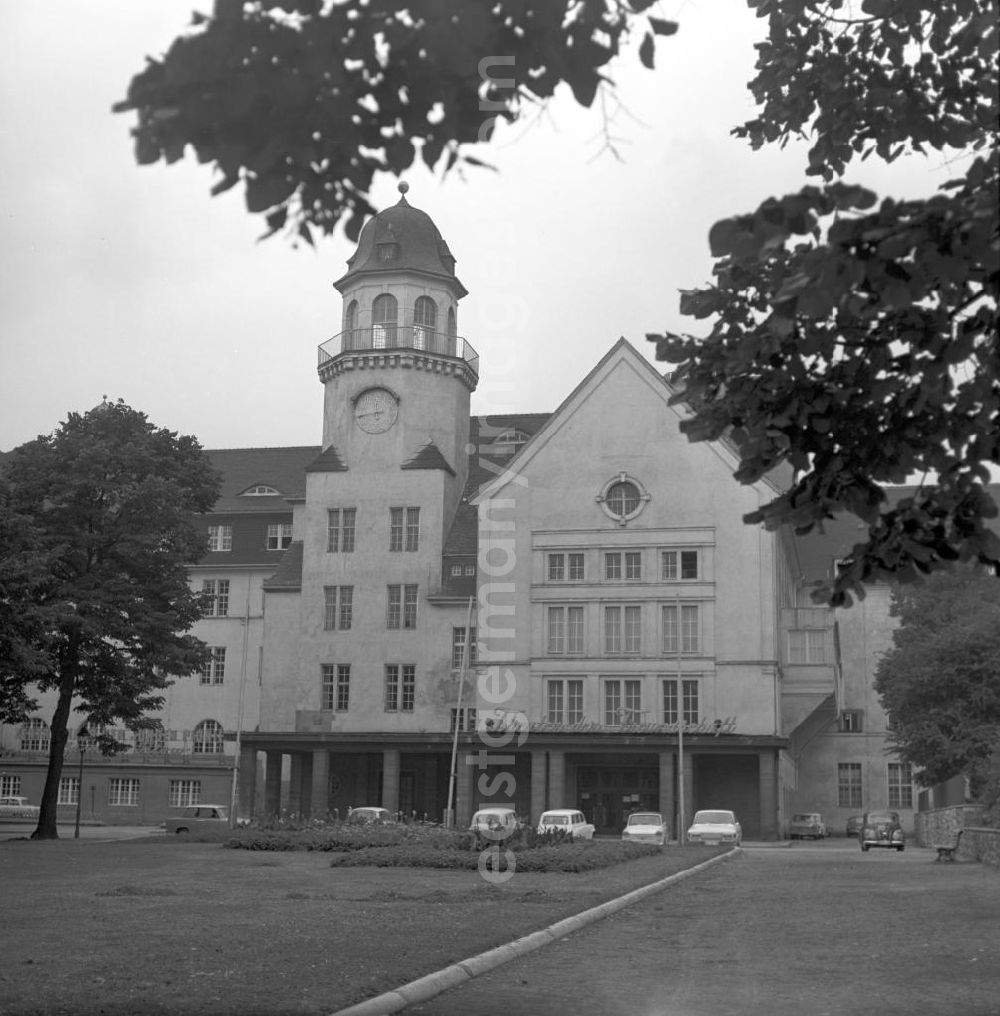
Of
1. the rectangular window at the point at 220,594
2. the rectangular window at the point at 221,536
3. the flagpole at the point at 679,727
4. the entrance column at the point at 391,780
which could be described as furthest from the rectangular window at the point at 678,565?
the rectangular window at the point at 221,536

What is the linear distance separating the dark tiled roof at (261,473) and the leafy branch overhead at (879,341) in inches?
3277

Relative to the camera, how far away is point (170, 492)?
1929 inches

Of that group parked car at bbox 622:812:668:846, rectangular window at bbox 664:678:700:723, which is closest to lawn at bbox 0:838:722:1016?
parked car at bbox 622:812:668:846

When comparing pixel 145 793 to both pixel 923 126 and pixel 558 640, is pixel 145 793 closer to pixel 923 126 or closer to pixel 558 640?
pixel 558 640

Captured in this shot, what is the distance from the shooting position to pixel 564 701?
6806 cm

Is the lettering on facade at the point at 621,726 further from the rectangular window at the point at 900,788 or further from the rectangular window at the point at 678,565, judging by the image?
the rectangular window at the point at 900,788

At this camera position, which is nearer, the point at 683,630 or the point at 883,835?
the point at 883,835

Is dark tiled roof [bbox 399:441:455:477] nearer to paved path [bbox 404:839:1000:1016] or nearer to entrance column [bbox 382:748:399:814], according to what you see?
entrance column [bbox 382:748:399:814]

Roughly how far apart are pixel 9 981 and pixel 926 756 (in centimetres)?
4970

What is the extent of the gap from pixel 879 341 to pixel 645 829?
4487 centimetres

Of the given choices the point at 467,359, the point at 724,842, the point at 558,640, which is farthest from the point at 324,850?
the point at 467,359

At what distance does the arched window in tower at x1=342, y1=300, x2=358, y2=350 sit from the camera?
2982 inches

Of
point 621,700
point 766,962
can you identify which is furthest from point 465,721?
point 766,962

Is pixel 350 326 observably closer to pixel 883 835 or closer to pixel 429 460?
pixel 429 460
